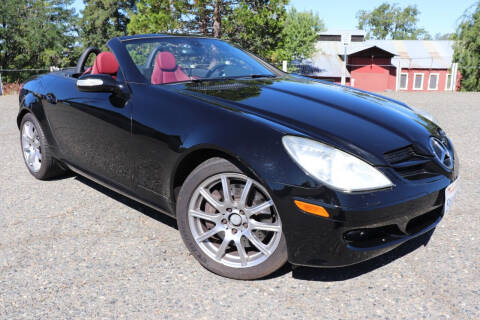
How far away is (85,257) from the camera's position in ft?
9.25

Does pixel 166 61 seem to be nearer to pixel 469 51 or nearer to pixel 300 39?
pixel 469 51

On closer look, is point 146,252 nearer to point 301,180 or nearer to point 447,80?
point 301,180

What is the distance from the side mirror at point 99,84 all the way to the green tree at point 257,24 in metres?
18.1

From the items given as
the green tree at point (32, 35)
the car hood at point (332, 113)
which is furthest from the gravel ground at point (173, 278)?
the green tree at point (32, 35)

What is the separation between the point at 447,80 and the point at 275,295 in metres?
44.2

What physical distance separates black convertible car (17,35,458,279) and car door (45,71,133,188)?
0.05ft

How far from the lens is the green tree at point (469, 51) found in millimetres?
25344

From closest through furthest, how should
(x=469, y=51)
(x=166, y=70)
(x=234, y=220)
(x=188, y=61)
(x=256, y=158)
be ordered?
1. (x=256, y=158)
2. (x=234, y=220)
3. (x=166, y=70)
4. (x=188, y=61)
5. (x=469, y=51)

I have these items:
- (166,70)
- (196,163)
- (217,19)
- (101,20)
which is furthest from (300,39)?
(196,163)

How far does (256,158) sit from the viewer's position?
224 centimetres

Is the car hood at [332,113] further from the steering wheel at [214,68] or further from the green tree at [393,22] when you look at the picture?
the green tree at [393,22]

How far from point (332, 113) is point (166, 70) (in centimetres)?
131

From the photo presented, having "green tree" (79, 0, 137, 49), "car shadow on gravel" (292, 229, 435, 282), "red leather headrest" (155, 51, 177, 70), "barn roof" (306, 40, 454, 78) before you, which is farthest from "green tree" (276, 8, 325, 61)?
"car shadow on gravel" (292, 229, 435, 282)

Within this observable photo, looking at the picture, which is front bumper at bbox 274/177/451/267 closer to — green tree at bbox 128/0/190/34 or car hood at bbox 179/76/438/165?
car hood at bbox 179/76/438/165
